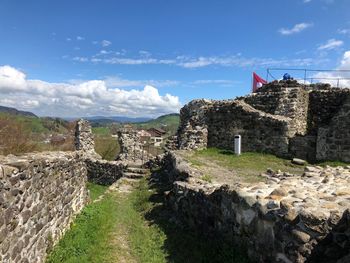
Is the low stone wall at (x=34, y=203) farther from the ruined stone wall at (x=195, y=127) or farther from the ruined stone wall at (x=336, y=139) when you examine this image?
the ruined stone wall at (x=336, y=139)

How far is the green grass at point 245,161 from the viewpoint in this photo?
49.3ft

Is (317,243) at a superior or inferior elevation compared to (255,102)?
inferior

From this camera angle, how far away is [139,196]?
567 inches

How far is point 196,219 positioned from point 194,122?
1215 centimetres

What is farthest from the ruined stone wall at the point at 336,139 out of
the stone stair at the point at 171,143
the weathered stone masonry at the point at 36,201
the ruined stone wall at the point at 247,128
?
the weathered stone masonry at the point at 36,201

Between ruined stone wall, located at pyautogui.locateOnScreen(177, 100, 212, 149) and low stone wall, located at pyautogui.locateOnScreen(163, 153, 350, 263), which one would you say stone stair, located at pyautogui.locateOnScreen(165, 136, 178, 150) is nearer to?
ruined stone wall, located at pyautogui.locateOnScreen(177, 100, 212, 149)

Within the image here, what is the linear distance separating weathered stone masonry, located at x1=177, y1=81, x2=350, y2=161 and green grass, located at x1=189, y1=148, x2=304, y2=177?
104 centimetres

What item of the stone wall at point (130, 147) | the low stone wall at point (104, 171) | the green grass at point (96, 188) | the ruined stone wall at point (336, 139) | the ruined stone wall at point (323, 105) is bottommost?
the green grass at point (96, 188)

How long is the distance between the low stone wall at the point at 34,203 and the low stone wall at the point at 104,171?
981cm

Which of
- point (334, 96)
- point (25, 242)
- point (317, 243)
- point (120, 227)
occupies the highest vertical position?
point (334, 96)

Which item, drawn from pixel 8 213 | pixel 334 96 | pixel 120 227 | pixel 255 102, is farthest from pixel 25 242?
pixel 334 96

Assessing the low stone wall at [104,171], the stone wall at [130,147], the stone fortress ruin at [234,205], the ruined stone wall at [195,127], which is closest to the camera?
the stone fortress ruin at [234,205]

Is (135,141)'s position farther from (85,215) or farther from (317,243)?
(317,243)

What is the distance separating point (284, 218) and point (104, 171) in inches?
672
